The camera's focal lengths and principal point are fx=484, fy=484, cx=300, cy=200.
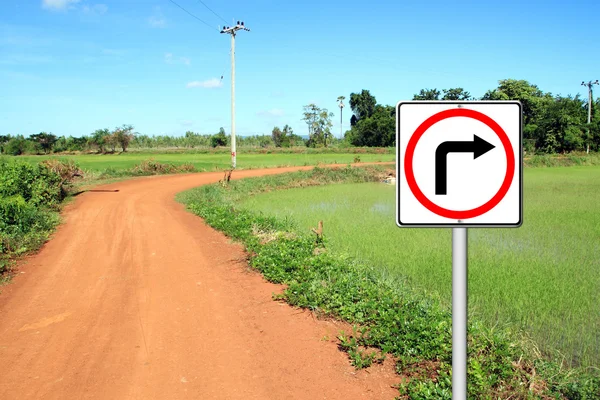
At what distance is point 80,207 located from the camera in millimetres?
13117

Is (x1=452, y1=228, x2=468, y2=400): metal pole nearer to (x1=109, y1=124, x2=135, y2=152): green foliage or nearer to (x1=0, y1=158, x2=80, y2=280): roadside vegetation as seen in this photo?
(x1=0, y1=158, x2=80, y2=280): roadside vegetation

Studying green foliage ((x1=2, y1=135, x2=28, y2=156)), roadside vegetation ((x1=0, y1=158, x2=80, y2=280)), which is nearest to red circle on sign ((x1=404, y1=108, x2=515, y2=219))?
roadside vegetation ((x1=0, y1=158, x2=80, y2=280))

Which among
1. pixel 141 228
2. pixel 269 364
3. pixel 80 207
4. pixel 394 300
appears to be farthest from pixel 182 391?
pixel 80 207

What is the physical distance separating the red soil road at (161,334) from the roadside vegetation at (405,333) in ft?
0.64

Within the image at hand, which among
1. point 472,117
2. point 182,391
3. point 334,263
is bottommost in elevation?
point 182,391

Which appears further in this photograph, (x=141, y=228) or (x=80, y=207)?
(x=80, y=207)

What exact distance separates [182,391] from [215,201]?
10.9 metres

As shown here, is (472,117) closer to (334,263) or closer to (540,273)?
(334,263)

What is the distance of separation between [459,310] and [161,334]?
146 inches

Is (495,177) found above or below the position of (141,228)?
above

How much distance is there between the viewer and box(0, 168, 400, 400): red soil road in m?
3.77

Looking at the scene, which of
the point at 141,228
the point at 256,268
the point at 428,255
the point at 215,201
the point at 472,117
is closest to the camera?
the point at 472,117

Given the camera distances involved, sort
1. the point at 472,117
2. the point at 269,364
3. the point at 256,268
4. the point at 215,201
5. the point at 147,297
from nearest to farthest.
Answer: the point at 472,117
the point at 269,364
the point at 147,297
the point at 256,268
the point at 215,201

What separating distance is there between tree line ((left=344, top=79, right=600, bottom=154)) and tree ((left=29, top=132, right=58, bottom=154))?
36905 millimetres
